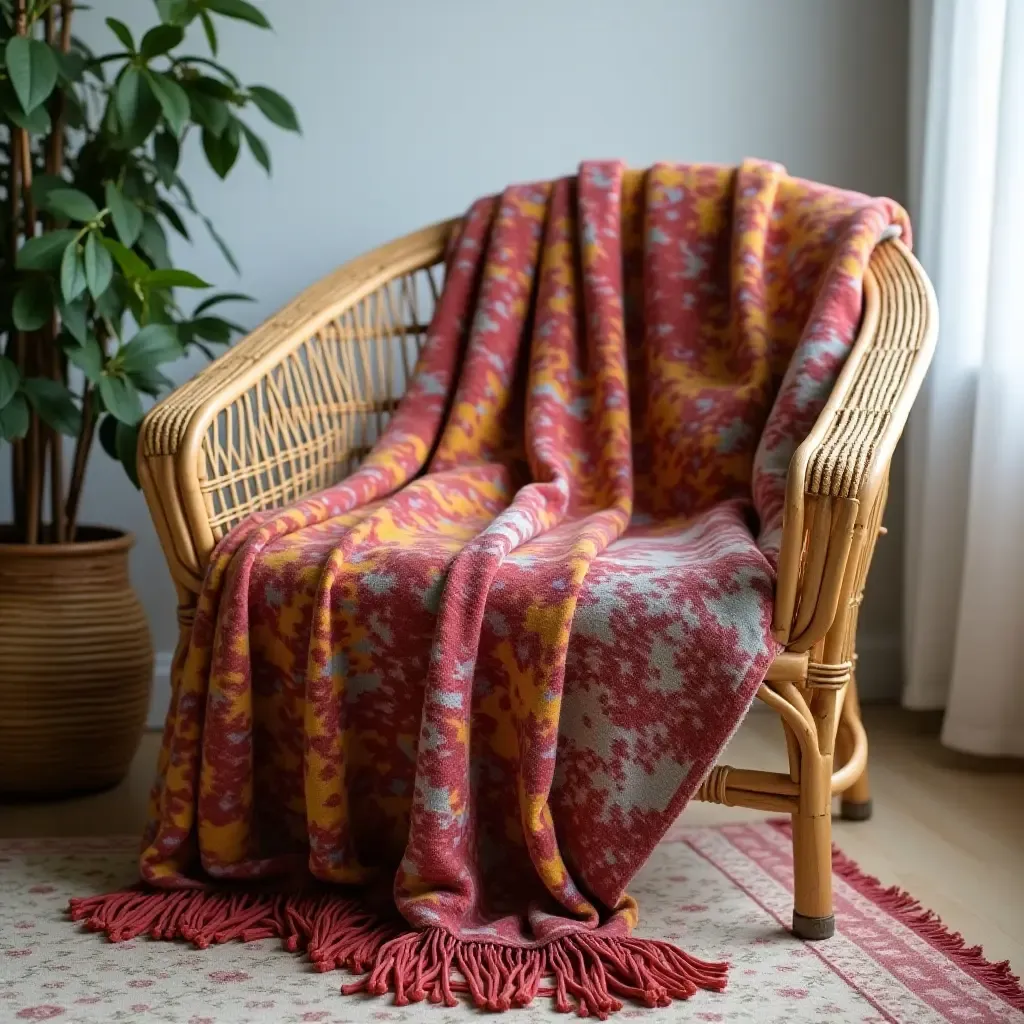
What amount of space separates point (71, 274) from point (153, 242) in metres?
0.22

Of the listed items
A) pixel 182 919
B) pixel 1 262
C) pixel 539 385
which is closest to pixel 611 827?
pixel 182 919

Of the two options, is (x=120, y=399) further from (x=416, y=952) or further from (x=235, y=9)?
(x=416, y=952)

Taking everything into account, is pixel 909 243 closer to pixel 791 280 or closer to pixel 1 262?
pixel 791 280

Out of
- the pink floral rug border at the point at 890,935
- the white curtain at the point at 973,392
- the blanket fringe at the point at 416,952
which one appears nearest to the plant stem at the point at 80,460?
the blanket fringe at the point at 416,952

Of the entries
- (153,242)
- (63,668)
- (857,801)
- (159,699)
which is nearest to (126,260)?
(153,242)

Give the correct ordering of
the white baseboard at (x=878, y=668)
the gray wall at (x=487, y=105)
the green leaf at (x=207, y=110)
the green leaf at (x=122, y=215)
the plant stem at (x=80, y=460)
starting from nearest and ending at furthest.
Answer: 1. the green leaf at (x=122, y=215)
2. the green leaf at (x=207, y=110)
3. the plant stem at (x=80, y=460)
4. the gray wall at (x=487, y=105)
5. the white baseboard at (x=878, y=668)

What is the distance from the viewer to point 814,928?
4.39 feet

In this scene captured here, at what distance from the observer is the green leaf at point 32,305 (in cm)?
166

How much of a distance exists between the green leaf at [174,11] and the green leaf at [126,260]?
0.29m

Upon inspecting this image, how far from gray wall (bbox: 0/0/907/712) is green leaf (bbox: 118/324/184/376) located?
54cm

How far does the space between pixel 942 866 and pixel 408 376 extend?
3.24 ft

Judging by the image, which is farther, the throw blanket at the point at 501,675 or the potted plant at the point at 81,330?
the potted plant at the point at 81,330

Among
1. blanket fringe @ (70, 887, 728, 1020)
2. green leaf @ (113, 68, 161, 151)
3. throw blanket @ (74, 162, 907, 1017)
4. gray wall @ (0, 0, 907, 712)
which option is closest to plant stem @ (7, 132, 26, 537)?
green leaf @ (113, 68, 161, 151)

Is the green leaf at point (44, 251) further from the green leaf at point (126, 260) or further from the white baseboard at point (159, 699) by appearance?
the white baseboard at point (159, 699)
